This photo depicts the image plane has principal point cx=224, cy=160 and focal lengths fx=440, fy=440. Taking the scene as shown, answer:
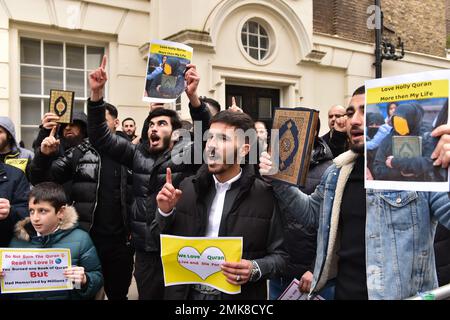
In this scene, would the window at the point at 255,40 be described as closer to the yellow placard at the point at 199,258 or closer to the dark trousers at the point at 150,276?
the dark trousers at the point at 150,276

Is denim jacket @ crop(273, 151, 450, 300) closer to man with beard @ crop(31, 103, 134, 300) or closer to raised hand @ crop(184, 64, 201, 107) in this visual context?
raised hand @ crop(184, 64, 201, 107)

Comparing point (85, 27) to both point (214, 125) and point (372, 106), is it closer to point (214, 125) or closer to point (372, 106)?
point (214, 125)

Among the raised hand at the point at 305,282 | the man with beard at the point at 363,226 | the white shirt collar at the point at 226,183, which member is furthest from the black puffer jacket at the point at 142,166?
the man with beard at the point at 363,226

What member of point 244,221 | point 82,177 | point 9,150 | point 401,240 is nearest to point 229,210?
point 244,221

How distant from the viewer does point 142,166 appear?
10.8ft

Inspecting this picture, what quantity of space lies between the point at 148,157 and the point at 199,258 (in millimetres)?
1421

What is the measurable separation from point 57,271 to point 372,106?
1.92m

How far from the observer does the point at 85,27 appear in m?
7.21

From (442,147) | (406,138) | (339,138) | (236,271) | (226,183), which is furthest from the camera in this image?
(339,138)

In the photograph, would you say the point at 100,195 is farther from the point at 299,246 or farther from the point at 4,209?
the point at 299,246

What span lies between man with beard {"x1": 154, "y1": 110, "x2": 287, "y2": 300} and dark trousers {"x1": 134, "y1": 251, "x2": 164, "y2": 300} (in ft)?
3.00

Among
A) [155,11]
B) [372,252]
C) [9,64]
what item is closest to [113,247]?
[372,252]

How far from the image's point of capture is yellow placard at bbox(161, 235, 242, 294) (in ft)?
6.73

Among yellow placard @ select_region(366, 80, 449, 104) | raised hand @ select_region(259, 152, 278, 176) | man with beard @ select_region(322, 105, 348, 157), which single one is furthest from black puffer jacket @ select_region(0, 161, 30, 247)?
man with beard @ select_region(322, 105, 348, 157)
